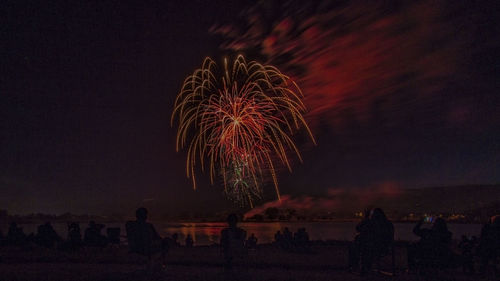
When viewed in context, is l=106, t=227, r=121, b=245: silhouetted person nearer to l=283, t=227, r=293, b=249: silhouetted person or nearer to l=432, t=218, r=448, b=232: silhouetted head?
l=283, t=227, r=293, b=249: silhouetted person

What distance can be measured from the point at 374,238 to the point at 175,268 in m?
5.11

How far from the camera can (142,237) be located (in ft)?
33.3

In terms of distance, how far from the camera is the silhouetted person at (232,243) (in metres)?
10.6

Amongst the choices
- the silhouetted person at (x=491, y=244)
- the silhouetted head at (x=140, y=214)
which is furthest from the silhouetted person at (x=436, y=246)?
the silhouetted head at (x=140, y=214)

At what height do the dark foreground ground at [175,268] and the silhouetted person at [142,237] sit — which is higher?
the silhouetted person at [142,237]

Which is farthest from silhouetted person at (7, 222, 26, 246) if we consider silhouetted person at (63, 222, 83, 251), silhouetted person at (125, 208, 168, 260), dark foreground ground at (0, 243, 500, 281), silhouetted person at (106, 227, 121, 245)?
silhouetted person at (125, 208, 168, 260)

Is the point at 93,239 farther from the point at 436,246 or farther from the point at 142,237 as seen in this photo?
the point at 436,246

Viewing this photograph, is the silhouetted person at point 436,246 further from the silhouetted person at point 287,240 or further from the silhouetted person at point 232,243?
the silhouetted person at point 287,240

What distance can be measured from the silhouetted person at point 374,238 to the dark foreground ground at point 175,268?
1.46 ft

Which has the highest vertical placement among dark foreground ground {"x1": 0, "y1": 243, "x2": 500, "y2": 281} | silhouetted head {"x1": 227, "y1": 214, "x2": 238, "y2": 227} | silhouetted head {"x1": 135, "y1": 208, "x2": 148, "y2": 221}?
silhouetted head {"x1": 135, "y1": 208, "x2": 148, "y2": 221}

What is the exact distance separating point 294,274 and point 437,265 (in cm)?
324

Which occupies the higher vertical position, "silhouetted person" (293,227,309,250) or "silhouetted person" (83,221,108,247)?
"silhouetted person" (83,221,108,247)

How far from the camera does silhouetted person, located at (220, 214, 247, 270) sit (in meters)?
10.6

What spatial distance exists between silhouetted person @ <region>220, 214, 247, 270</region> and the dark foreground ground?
352mm
